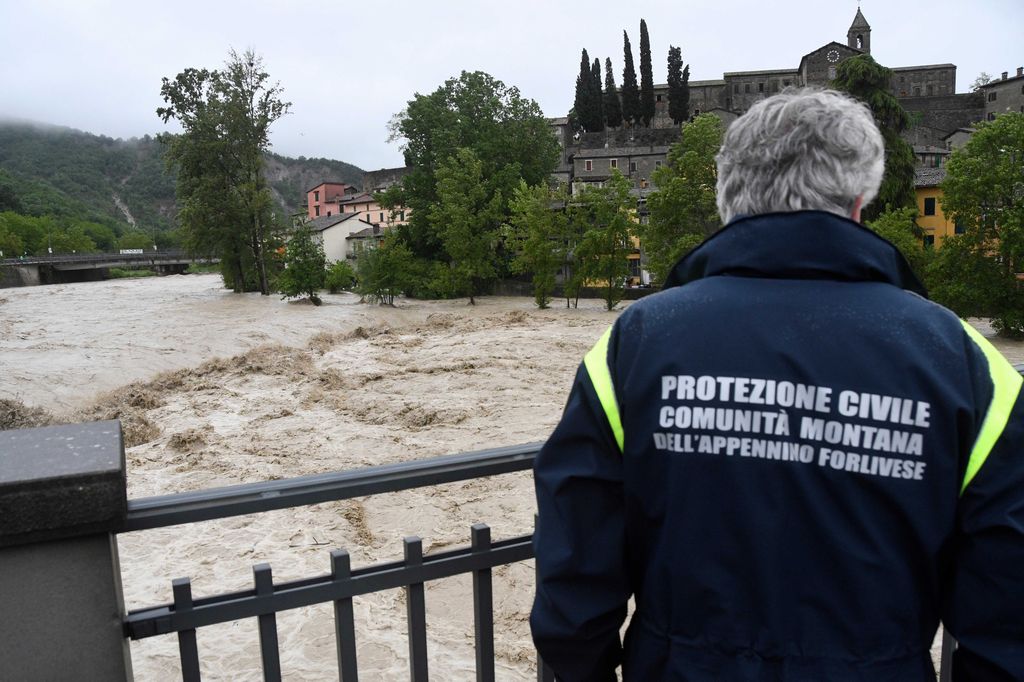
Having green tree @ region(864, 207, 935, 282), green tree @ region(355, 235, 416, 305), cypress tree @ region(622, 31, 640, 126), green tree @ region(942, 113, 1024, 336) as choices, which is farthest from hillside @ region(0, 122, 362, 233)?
green tree @ region(942, 113, 1024, 336)

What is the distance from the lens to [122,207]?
173 meters

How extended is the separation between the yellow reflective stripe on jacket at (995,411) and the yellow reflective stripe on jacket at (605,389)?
2.07ft

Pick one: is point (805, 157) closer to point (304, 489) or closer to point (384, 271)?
point (304, 489)

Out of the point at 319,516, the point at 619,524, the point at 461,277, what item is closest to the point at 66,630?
the point at 619,524

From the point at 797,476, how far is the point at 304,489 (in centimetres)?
116

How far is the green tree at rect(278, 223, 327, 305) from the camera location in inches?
1954

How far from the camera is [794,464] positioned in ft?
4.92

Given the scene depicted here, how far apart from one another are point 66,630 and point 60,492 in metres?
0.35

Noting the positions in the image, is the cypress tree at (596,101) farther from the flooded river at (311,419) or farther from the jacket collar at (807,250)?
the jacket collar at (807,250)

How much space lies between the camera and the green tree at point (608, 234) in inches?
1759

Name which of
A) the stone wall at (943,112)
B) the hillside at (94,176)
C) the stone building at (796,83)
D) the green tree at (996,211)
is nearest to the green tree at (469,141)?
the stone building at (796,83)

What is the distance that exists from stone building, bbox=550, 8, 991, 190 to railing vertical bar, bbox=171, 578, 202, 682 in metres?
70.9

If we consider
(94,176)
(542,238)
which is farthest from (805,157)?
(94,176)

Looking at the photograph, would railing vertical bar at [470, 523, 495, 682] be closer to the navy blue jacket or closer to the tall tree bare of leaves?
the navy blue jacket
